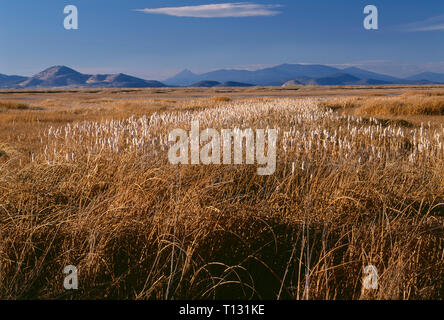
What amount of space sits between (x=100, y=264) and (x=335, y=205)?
7.09ft

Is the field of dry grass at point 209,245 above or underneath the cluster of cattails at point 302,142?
underneath

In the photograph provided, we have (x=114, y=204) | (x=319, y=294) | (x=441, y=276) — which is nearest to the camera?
(x=319, y=294)

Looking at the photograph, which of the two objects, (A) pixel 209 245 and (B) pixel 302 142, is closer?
(A) pixel 209 245

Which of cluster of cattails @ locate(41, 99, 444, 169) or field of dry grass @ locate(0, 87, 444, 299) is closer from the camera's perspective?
field of dry grass @ locate(0, 87, 444, 299)

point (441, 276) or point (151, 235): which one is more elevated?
point (151, 235)

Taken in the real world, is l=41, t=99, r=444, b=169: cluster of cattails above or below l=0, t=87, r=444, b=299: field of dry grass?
above

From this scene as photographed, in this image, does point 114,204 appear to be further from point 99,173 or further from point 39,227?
point 99,173

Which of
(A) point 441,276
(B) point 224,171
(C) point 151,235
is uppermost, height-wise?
(B) point 224,171

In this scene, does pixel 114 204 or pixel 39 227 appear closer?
pixel 39 227

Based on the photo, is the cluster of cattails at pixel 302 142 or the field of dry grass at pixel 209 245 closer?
the field of dry grass at pixel 209 245

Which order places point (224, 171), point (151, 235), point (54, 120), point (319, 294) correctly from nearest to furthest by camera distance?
point (319, 294) → point (151, 235) → point (224, 171) → point (54, 120)

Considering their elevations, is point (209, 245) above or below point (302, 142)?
below
